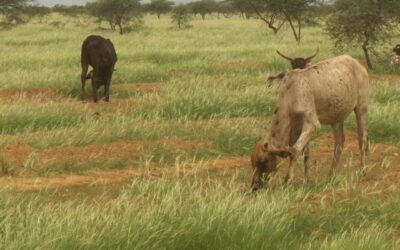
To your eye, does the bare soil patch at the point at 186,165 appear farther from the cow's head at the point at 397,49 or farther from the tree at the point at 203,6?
the tree at the point at 203,6

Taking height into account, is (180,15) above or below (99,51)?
above

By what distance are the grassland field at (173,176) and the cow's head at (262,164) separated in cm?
17

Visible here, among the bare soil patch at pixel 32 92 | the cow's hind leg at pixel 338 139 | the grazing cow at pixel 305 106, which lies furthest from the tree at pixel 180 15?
the grazing cow at pixel 305 106

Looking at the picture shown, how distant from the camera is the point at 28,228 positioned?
3.27m

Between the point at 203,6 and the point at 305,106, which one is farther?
the point at 203,6

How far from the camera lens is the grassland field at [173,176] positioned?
3.38m

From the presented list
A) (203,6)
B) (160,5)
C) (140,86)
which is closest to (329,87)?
(140,86)

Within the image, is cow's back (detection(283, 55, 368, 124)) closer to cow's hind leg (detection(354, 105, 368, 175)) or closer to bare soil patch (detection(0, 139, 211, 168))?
cow's hind leg (detection(354, 105, 368, 175))

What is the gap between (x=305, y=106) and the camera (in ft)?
15.6

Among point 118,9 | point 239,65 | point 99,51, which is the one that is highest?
point 118,9

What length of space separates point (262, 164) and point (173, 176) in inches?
36.9

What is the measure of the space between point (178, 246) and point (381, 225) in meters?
1.79

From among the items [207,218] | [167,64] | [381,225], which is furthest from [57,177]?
[167,64]

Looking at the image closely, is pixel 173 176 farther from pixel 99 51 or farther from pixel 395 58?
pixel 395 58
